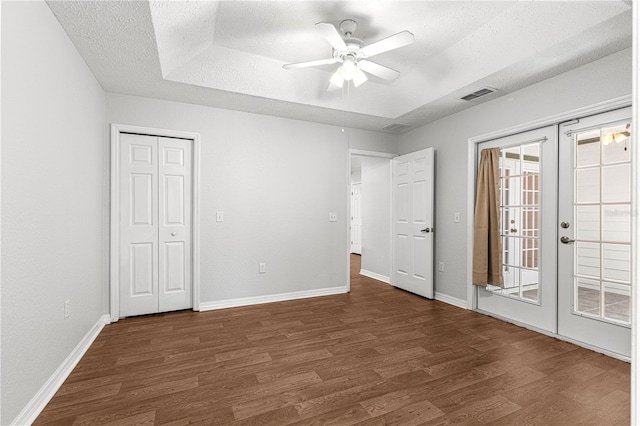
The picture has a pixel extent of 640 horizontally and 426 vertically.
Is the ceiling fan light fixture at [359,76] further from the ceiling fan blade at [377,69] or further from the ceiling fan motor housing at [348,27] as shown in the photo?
the ceiling fan motor housing at [348,27]

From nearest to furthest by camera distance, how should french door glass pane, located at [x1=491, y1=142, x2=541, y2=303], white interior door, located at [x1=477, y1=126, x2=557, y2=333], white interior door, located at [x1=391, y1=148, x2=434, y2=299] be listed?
white interior door, located at [x1=477, y1=126, x2=557, y2=333] → french door glass pane, located at [x1=491, y1=142, x2=541, y2=303] → white interior door, located at [x1=391, y1=148, x2=434, y2=299]

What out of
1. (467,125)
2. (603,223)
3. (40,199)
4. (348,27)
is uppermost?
(348,27)

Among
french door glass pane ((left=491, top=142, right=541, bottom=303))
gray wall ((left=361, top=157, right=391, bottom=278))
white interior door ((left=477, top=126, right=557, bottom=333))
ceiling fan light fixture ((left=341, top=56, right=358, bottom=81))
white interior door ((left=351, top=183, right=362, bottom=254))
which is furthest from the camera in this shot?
white interior door ((left=351, top=183, right=362, bottom=254))

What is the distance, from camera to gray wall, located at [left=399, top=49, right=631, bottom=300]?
252 centimetres

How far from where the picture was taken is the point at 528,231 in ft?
10.4

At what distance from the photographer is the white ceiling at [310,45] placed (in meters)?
2.15

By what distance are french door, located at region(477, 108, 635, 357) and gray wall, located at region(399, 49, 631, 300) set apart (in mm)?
198

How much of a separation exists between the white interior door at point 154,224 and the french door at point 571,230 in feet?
11.9

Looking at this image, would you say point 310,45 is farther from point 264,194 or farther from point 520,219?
point 520,219

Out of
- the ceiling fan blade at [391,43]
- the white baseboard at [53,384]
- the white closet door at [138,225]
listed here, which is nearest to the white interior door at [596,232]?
the ceiling fan blade at [391,43]

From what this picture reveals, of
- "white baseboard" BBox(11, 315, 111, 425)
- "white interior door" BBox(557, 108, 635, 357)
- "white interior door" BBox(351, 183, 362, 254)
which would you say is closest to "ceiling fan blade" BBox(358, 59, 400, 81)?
"white interior door" BBox(557, 108, 635, 357)

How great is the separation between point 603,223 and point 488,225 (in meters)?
1.02

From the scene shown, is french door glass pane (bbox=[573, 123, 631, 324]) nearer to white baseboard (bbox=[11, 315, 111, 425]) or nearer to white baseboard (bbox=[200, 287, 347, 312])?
white baseboard (bbox=[200, 287, 347, 312])

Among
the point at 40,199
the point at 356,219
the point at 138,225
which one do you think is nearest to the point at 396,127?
the point at 138,225
